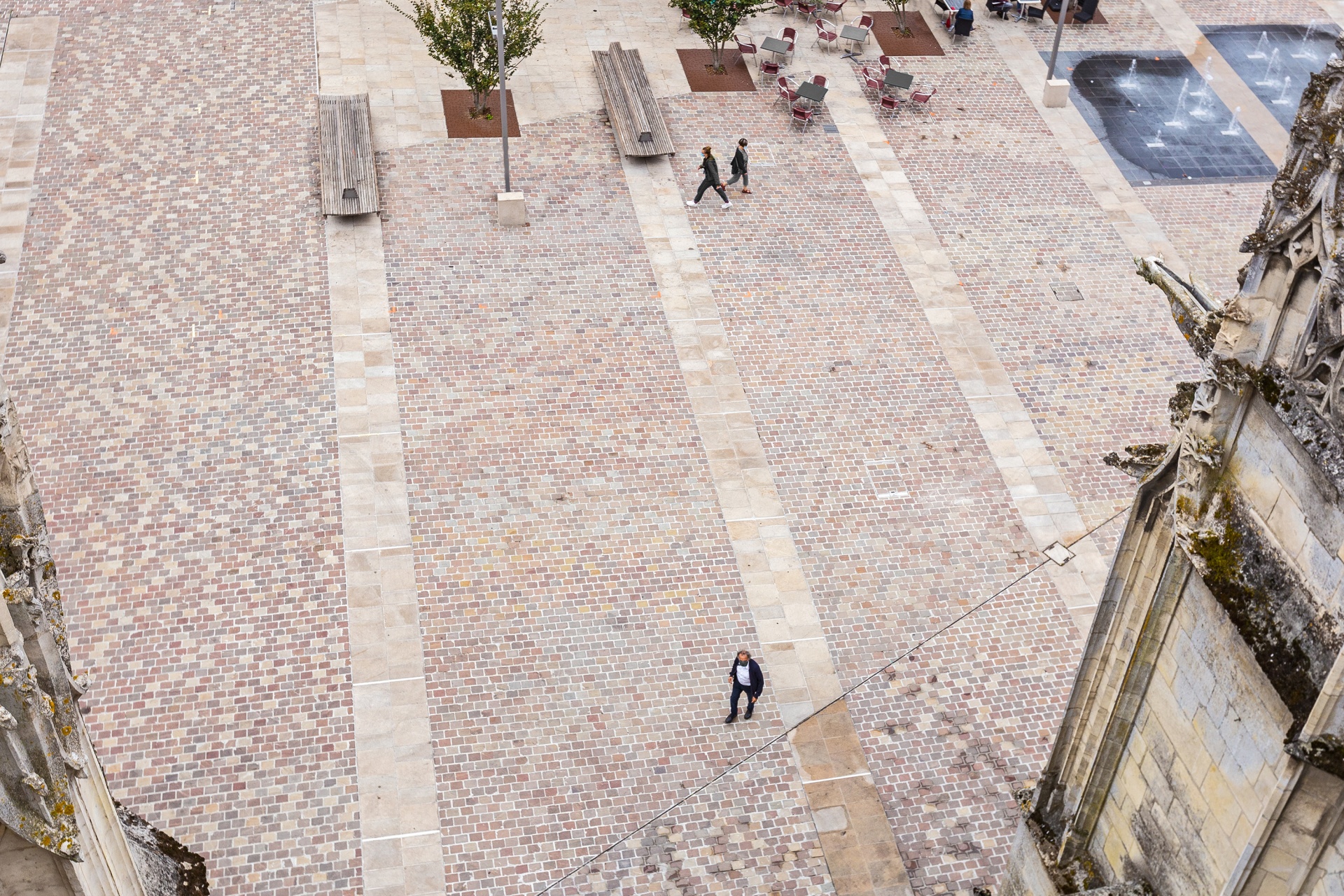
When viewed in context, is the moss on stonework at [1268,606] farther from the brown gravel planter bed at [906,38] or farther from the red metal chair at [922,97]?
the brown gravel planter bed at [906,38]

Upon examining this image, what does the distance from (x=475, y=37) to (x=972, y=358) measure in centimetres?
1046

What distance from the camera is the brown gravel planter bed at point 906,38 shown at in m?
29.7

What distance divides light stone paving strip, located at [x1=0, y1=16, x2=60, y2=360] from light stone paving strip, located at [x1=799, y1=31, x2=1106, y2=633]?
1406cm

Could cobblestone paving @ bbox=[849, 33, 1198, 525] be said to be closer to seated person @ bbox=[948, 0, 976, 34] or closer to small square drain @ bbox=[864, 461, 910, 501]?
seated person @ bbox=[948, 0, 976, 34]

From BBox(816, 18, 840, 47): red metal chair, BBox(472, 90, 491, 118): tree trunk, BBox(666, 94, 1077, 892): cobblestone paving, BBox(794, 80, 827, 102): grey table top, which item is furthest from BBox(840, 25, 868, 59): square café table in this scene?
BBox(472, 90, 491, 118): tree trunk

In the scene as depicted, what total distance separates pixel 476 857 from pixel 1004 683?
6506 mm

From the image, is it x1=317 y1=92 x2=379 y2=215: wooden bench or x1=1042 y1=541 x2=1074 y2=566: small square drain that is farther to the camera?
x1=317 y1=92 x2=379 y2=215: wooden bench

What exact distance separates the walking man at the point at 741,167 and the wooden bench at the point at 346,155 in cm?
600

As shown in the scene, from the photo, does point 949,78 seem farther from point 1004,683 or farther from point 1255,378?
point 1255,378

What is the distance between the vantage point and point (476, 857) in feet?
50.6

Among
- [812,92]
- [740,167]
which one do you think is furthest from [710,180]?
[812,92]

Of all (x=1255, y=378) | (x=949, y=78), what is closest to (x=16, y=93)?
(x=949, y=78)

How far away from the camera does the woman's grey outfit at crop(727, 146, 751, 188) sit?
80.5 feet

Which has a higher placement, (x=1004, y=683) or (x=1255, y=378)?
(x=1255, y=378)
